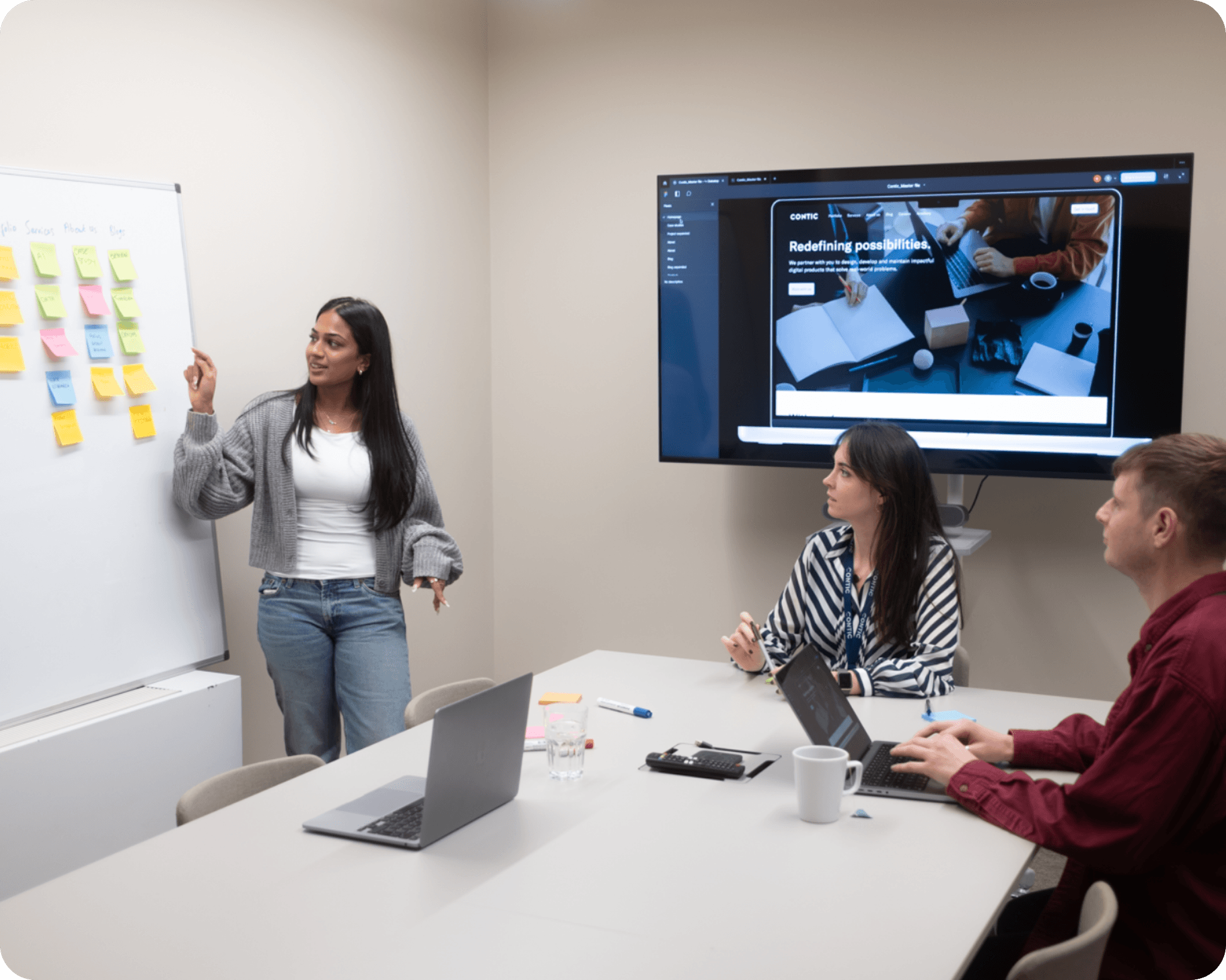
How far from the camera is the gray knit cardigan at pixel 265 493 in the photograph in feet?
9.80

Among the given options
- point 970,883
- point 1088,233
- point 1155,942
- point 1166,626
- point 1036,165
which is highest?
point 1036,165

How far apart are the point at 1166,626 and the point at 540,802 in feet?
3.45

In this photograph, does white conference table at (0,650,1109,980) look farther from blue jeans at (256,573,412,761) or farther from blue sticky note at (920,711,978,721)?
blue jeans at (256,573,412,761)

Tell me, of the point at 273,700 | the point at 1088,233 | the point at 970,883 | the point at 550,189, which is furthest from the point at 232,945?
the point at 550,189

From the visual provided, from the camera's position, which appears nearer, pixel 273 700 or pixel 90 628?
pixel 90 628

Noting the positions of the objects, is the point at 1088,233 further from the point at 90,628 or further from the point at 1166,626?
the point at 90,628

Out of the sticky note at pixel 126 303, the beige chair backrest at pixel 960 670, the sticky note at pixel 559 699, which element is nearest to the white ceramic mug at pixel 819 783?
the sticky note at pixel 559 699

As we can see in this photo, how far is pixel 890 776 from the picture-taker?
6.55 ft

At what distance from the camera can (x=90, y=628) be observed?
2.82 m

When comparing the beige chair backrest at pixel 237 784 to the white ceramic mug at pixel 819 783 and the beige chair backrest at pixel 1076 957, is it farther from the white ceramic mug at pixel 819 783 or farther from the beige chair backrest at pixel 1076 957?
the beige chair backrest at pixel 1076 957

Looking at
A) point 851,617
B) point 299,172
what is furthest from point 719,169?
point 851,617

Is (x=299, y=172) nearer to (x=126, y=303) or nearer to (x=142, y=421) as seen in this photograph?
(x=126, y=303)

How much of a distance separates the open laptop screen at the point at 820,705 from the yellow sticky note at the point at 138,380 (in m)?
1.91

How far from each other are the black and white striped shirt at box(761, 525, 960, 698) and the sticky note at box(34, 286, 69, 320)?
76.2 inches
